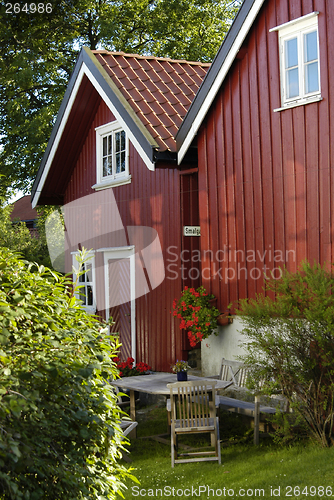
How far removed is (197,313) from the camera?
30.4ft

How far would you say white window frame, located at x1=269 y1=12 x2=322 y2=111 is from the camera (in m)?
7.88

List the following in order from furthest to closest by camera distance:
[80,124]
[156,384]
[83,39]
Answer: [83,39] → [80,124] → [156,384]

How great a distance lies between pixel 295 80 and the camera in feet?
26.9

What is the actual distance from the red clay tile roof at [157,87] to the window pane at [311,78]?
9.35 feet

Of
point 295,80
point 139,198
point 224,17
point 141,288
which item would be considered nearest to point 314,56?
point 295,80

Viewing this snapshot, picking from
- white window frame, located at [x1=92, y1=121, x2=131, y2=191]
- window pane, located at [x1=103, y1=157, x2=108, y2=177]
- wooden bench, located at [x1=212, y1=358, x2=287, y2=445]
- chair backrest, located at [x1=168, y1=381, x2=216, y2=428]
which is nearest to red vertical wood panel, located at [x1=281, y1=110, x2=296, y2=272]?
wooden bench, located at [x1=212, y1=358, x2=287, y2=445]

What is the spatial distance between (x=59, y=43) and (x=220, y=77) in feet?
48.0

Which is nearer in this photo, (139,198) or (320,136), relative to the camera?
(320,136)

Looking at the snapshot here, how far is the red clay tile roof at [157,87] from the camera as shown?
10695 millimetres

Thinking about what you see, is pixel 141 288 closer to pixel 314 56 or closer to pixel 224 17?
pixel 314 56

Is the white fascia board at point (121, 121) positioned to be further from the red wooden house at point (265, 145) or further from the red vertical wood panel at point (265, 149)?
the red vertical wood panel at point (265, 149)

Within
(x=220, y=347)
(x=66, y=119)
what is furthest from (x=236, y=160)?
(x=66, y=119)

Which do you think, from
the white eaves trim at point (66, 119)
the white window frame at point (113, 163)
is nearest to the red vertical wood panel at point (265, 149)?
the white eaves trim at point (66, 119)

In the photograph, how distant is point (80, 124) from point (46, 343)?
36.5 feet
